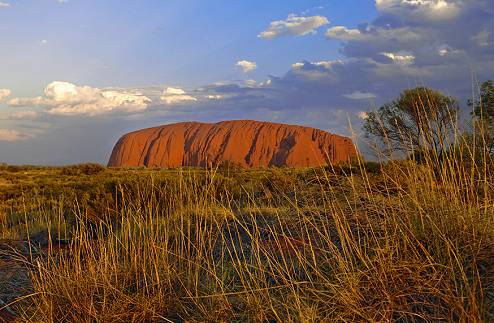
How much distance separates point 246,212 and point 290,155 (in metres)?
39.5

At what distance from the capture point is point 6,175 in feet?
93.7

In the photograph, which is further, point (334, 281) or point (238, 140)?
point (238, 140)

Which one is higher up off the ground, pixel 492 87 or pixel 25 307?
pixel 492 87

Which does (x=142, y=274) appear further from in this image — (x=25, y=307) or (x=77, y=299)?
(x=25, y=307)

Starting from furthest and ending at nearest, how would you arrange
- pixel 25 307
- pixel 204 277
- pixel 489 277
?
1. pixel 204 277
2. pixel 25 307
3. pixel 489 277

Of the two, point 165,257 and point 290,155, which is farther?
point 290,155

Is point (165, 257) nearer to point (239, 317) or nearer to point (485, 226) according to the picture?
point (239, 317)

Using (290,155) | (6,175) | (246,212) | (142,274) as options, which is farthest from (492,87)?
(290,155)

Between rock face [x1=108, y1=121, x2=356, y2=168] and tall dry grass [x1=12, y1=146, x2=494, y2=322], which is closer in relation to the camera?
tall dry grass [x1=12, y1=146, x2=494, y2=322]

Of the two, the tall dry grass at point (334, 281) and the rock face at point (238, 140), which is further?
the rock face at point (238, 140)

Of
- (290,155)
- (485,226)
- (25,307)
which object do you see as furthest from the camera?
(290,155)

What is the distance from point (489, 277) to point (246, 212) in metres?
4.56

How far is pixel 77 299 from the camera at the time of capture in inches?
152

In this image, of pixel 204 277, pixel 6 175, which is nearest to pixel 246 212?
pixel 204 277
